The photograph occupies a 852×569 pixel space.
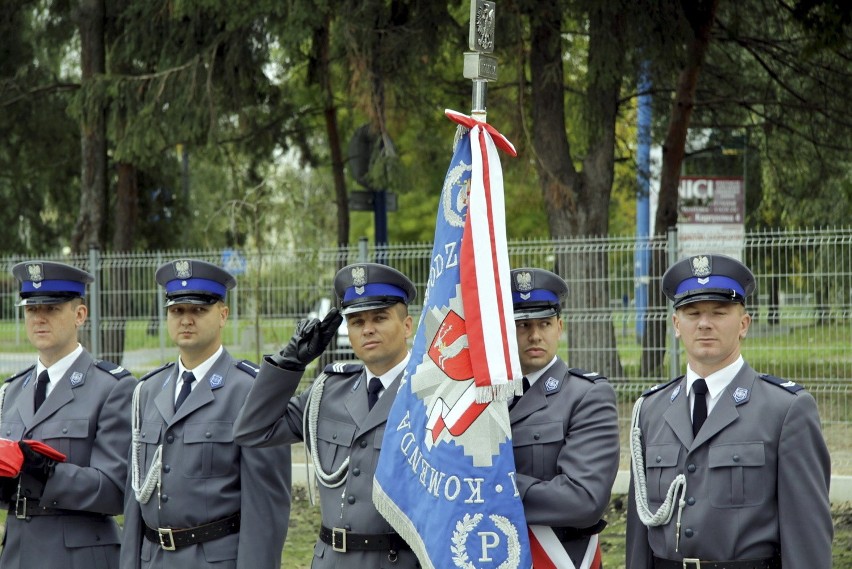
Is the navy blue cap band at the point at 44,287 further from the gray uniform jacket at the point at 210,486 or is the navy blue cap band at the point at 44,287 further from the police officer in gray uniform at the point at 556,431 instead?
the police officer in gray uniform at the point at 556,431

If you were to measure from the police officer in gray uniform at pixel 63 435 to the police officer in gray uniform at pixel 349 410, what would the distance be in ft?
3.15

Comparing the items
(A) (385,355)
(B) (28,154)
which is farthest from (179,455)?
(B) (28,154)

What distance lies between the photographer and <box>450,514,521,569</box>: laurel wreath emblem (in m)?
4.08

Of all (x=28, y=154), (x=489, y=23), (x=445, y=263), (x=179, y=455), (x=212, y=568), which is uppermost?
(x=28, y=154)

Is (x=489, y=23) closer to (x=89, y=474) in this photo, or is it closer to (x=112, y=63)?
(x=89, y=474)

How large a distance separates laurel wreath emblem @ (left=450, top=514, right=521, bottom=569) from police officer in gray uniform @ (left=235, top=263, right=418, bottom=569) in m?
0.38

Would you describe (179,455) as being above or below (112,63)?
below

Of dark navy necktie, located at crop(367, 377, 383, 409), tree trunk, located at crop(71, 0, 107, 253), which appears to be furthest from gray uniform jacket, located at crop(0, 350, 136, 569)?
tree trunk, located at crop(71, 0, 107, 253)

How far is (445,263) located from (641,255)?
674 centimetres

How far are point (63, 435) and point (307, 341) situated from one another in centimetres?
153

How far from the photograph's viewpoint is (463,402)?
4230 millimetres

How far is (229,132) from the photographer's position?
54.3 ft

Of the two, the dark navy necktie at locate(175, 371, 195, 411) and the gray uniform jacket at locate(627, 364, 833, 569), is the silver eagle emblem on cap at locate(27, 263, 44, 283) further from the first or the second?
the gray uniform jacket at locate(627, 364, 833, 569)

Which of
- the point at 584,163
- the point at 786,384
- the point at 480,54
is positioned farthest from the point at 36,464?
the point at 584,163
